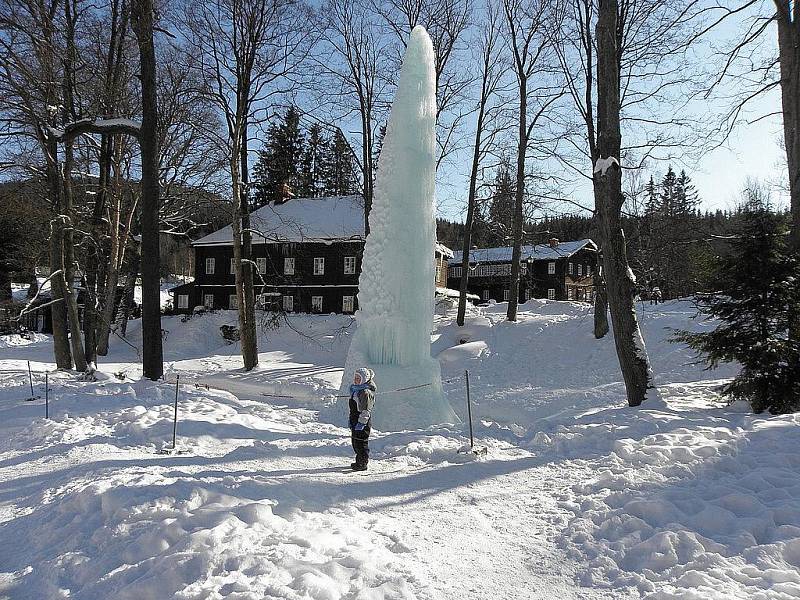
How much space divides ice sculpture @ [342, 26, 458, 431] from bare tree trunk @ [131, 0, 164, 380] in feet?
14.6

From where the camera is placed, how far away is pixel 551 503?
5441mm

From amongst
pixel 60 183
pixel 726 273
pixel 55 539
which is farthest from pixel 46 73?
pixel 726 273

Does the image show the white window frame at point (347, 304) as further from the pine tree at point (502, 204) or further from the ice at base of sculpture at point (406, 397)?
the ice at base of sculpture at point (406, 397)

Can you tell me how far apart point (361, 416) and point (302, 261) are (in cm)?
2922

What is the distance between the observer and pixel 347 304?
34.0m

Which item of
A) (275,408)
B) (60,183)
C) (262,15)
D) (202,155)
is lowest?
(275,408)

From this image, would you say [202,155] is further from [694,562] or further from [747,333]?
[694,562]

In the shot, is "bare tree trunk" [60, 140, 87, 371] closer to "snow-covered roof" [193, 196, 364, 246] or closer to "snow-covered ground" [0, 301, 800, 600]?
"snow-covered ground" [0, 301, 800, 600]

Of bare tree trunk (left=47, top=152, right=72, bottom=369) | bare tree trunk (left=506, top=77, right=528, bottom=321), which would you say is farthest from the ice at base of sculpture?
bare tree trunk (left=506, top=77, right=528, bottom=321)

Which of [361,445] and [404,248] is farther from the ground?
[404,248]

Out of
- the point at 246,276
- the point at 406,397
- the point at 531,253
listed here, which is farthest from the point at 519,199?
the point at 531,253

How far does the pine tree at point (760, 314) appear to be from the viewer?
7.89 metres

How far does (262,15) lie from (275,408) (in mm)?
12553

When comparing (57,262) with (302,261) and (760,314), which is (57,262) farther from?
(302,261)
